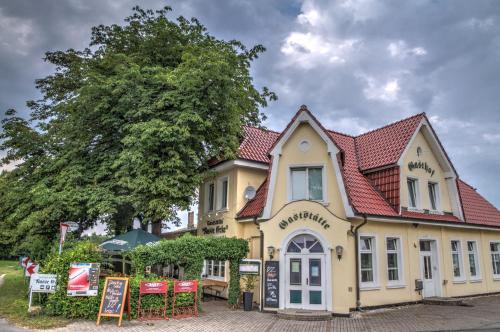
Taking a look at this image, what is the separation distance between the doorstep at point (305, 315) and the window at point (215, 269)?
5.49 m

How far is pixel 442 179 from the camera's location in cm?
1870

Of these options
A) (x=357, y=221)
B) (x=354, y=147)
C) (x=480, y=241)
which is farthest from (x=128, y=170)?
(x=480, y=241)

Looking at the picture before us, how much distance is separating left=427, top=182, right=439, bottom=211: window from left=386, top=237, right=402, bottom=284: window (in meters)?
4.12

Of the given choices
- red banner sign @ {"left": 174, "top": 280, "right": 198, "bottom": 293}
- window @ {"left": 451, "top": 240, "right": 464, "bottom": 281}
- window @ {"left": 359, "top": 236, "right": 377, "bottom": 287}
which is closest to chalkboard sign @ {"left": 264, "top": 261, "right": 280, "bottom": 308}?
red banner sign @ {"left": 174, "top": 280, "right": 198, "bottom": 293}

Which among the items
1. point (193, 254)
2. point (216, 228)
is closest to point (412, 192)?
point (216, 228)

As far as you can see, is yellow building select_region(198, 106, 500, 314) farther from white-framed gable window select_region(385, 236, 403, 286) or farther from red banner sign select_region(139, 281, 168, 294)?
red banner sign select_region(139, 281, 168, 294)

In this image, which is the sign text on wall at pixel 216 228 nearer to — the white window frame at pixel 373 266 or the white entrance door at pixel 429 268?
the white window frame at pixel 373 266

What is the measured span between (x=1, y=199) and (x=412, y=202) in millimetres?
22666

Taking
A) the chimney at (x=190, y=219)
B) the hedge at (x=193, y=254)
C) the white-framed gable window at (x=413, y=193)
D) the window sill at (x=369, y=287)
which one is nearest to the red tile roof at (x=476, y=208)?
the white-framed gable window at (x=413, y=193)

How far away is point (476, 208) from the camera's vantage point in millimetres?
20922

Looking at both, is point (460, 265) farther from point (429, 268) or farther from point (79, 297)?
point (79, 297)

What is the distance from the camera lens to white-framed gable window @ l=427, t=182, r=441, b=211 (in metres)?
18.2

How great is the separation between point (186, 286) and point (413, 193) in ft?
38.3

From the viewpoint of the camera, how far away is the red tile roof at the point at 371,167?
15.3 metres
